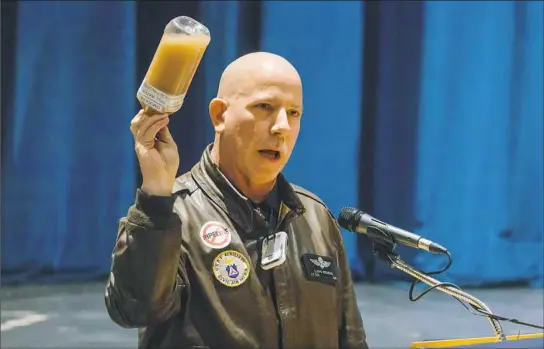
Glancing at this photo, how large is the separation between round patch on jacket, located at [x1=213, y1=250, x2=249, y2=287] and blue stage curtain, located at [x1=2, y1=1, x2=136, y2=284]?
189 centimetres

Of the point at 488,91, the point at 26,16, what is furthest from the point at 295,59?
the point at 26,16

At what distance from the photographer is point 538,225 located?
2994 millimetres

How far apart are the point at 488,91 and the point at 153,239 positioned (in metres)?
2.41

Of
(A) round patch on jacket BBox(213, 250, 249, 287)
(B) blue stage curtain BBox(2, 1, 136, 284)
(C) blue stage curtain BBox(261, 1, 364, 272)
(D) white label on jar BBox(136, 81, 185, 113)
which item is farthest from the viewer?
(C) blue stage curtain BBox(261, 1, 364, 272)

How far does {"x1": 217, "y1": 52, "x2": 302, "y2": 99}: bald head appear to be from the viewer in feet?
3.82

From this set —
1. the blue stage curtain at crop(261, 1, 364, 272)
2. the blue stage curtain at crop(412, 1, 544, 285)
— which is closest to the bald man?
the blue stage curtain at crop(261, 1, 364, 272)

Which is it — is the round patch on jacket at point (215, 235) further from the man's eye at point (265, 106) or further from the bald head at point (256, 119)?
the man's eye at point (265, 106)

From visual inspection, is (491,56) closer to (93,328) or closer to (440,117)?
(440,117)

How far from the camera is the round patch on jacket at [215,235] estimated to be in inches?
43.1

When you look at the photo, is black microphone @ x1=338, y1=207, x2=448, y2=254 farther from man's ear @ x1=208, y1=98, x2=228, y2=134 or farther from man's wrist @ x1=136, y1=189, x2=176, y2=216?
man's wrist @ x1=136, y1=189, x2=176, y2=216

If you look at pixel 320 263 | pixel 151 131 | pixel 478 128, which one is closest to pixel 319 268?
pixel 320 263

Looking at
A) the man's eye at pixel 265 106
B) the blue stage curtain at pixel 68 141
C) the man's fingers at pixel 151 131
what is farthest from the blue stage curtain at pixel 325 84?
the man's fingers at pixel 151 131

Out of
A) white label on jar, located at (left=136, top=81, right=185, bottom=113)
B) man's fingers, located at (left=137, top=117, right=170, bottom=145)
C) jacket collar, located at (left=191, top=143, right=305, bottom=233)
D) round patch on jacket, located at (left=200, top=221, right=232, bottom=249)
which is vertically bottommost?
round patch on jacket, located at (left=200, top=221, right=232, bottom=249)

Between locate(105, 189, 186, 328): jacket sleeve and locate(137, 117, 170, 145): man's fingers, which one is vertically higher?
locate(137, 117, 170, 145): man's fingers
